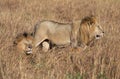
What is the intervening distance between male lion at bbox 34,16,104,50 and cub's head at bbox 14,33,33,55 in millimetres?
205

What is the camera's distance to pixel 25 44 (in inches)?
286

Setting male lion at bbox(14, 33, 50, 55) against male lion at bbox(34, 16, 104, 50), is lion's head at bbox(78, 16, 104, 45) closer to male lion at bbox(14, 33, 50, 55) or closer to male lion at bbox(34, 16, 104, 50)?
male lion at bbox(34, 16, 104, 50)

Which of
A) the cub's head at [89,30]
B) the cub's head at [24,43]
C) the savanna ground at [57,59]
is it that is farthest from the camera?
the cub's head at [89,30]

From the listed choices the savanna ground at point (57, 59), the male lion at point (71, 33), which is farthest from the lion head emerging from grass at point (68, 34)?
the savanna ground at point (57, 59)

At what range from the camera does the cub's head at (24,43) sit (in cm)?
699

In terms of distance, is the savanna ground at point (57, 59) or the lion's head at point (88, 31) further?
the lion's head at point (88, 31)

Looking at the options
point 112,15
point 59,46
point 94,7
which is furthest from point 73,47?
point 94,7

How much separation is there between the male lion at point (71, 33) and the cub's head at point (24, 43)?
0.67 feet

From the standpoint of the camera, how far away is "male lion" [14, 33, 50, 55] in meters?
7.00

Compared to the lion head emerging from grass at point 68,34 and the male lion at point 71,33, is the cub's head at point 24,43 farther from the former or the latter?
the male lion at point 71,33

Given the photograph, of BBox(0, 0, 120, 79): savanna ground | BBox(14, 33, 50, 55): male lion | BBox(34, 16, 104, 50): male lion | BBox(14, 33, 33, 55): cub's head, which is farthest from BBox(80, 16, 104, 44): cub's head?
BBox(14, 33, 33, 55): cub's head

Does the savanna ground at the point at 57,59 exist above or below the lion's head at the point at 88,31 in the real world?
below

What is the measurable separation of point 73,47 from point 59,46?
1.23ft

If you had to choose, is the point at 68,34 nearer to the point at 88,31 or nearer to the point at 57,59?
the point at 88,31
